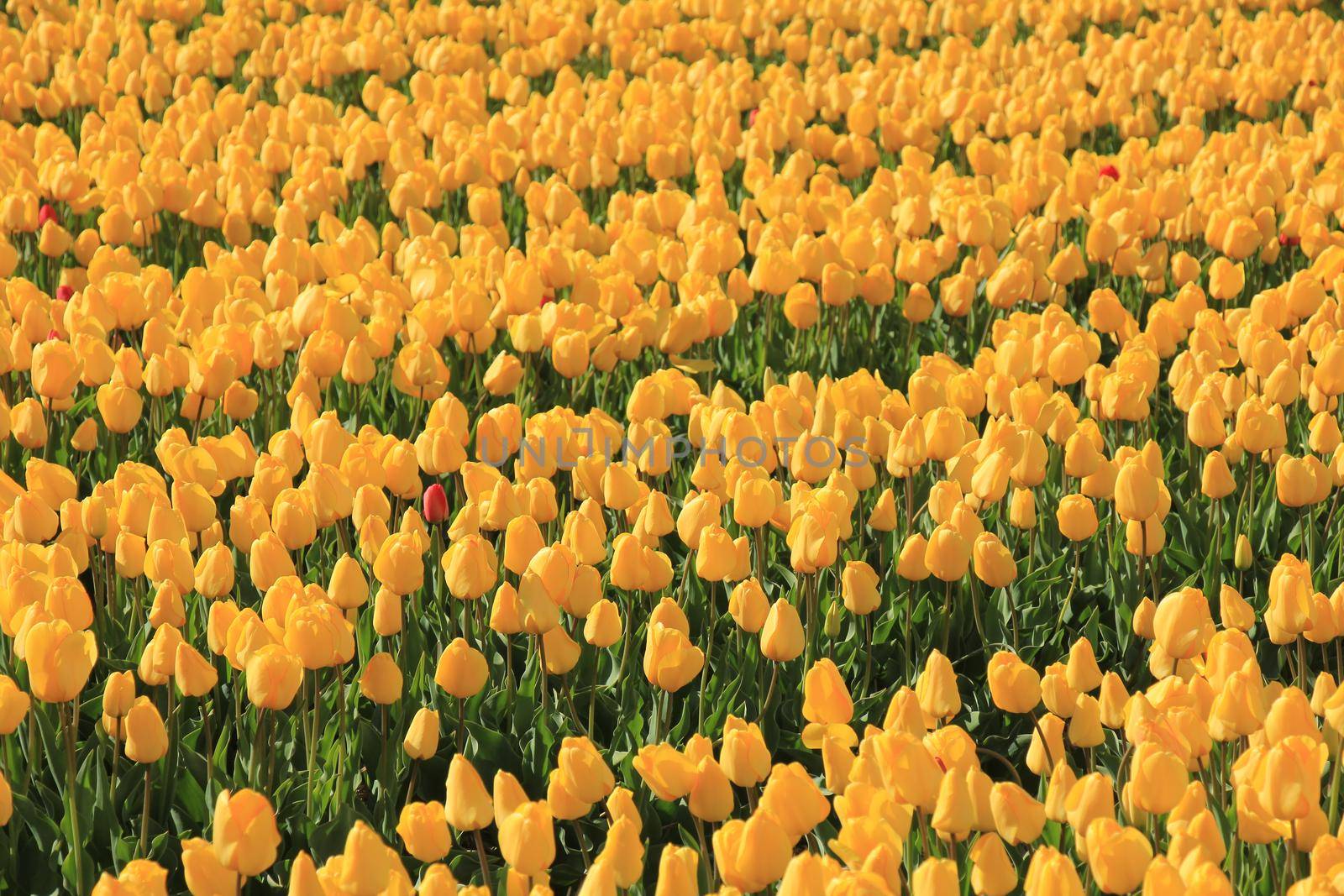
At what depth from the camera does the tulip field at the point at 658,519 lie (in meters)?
2.16

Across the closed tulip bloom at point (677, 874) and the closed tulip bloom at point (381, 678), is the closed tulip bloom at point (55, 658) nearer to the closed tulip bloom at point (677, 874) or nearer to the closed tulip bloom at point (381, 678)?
the closed tulip bloom at point (381, 678)

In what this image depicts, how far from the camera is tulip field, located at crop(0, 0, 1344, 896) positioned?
2.16 m

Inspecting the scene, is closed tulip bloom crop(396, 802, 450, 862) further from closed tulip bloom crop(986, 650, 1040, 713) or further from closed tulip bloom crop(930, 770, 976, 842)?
closed tulip bloom crop(986, 650, 1040, 713)

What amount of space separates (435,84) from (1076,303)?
117 inches

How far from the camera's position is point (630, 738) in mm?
2822

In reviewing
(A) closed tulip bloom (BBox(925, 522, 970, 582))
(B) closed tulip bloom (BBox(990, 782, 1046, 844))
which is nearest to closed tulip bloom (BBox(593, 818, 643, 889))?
(B) closed tulip bloom (BBox(990, 782, 1046, 844))

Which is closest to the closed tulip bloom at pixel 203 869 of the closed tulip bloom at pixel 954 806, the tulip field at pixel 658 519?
the tulip field at pixel 658 519

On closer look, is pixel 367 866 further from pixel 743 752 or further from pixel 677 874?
pixel 743 752

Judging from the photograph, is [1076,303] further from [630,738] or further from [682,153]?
[630,738]

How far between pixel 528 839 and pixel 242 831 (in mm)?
366

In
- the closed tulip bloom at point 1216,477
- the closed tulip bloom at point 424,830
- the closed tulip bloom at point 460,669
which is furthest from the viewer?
the closed tulip bloom at point 1216,477

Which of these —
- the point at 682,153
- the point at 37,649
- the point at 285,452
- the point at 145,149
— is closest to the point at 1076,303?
the point at 682,153

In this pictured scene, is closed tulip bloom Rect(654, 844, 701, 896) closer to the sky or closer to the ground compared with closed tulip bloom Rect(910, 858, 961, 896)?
closer to the ground

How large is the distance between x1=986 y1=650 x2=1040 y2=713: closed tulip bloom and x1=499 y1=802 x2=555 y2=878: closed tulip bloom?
33.0 inches
